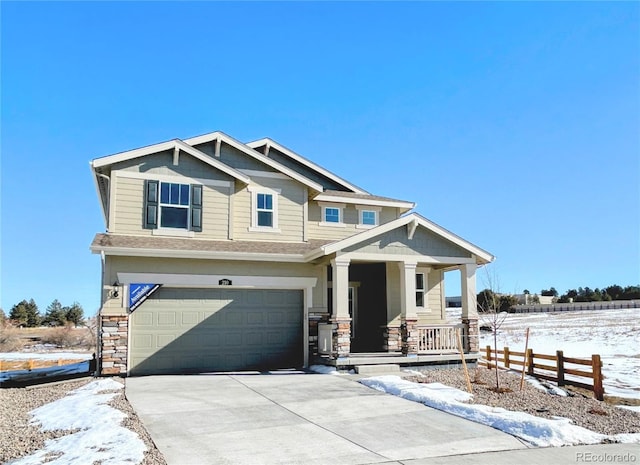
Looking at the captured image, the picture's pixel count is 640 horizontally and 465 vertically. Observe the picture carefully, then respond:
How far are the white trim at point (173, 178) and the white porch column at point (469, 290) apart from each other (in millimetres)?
7413

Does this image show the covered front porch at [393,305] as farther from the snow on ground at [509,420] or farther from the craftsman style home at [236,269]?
the snow on ground at [509,420]

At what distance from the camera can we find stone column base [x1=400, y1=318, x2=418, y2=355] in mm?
14898

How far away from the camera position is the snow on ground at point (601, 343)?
17.2 meters

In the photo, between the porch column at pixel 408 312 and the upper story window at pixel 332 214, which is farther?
the upper story window at pixel 332 214

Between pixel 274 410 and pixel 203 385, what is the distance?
3266mm

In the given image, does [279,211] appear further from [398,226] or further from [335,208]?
[398,226]

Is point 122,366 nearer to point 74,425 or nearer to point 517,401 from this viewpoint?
Answer: point 74,425

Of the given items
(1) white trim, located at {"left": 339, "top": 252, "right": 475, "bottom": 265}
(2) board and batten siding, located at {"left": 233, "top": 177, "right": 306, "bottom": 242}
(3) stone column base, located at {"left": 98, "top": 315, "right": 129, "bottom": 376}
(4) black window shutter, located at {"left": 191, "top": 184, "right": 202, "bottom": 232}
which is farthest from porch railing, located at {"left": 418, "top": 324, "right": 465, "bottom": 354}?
(3) stone column base, located at {"left": 98, "top": 315, "right": 129, "bottom": 376}

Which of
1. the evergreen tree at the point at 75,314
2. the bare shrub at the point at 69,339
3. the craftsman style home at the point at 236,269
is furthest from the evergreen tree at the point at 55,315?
the craftsman style home at the point at 236,269

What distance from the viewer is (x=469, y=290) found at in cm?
1592

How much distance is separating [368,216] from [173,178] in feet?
22.2

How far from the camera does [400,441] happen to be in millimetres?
7672

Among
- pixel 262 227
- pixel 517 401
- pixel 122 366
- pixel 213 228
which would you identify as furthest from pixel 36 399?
pixel 517 401

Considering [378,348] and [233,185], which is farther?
[378,348]
